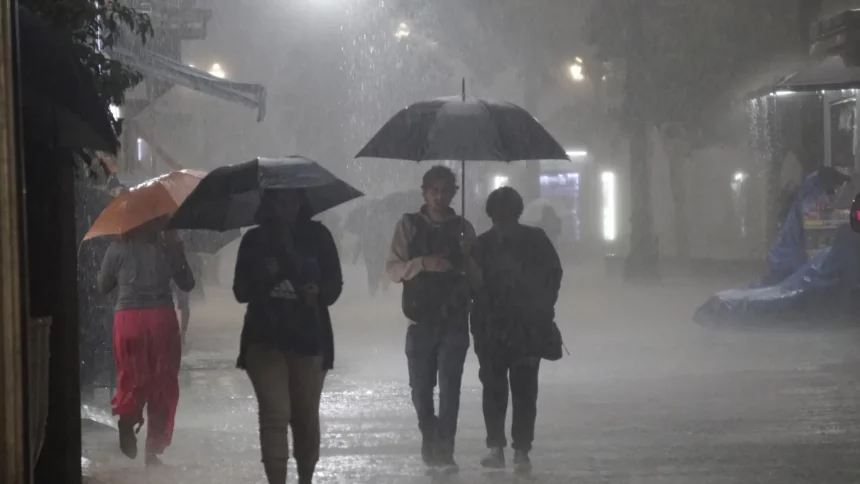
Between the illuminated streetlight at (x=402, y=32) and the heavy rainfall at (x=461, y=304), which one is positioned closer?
the heavy rainfall at (x=461, y=304)

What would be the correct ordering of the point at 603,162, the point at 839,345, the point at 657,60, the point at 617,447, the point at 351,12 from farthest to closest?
the point at 351,12, the point at 603,162, the point at 657,60, the point at 839,345, the point at 617,447

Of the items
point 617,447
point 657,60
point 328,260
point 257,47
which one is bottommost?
point 617,447

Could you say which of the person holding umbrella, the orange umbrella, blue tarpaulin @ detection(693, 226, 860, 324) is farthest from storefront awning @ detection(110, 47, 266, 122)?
the person holding umbrella

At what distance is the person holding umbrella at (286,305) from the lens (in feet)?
20.6

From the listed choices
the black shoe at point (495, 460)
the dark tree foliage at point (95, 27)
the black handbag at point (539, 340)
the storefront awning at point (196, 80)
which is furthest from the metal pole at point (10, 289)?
the storefront awning at point (196, 80)

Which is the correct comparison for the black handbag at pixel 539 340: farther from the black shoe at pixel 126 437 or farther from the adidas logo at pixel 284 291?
the black shoe at pixel 126 437

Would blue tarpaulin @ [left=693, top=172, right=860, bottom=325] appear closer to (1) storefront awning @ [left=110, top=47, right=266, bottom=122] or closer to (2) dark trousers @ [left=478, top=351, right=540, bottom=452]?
(1) storefront awning @ [left=110, top=47, right=266, bottom=122]

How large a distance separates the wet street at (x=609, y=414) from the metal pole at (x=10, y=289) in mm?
3174

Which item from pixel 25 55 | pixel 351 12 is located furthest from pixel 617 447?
pixel 351 12

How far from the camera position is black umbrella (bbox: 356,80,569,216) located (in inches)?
310

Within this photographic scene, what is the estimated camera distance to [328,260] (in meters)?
6.37

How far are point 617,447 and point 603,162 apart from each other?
3309cm

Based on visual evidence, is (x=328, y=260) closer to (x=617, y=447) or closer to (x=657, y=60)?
(x=617, y=447)

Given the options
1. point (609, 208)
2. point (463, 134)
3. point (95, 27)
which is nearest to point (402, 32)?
point (609, 208)
